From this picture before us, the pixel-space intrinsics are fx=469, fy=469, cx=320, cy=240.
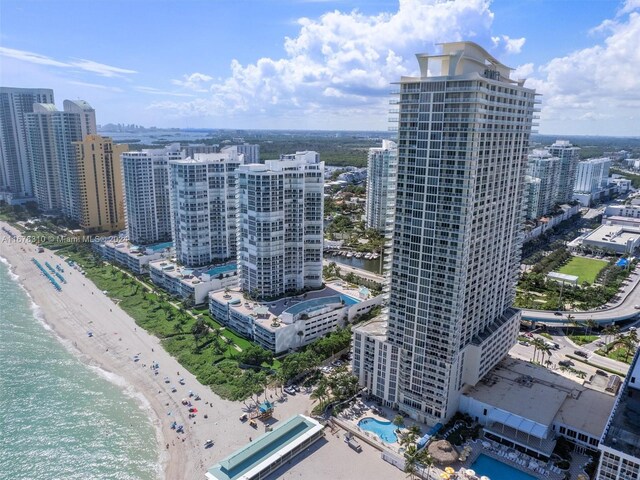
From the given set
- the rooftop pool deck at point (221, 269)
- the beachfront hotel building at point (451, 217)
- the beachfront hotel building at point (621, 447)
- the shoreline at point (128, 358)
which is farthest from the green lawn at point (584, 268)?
the shoreline at point (128, 358)

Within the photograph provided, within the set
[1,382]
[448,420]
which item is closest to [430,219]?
[448,420]

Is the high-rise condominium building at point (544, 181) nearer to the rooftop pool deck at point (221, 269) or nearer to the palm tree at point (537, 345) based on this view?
the palm tree at point (537, 345)

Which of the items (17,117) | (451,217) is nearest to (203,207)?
(451,217)

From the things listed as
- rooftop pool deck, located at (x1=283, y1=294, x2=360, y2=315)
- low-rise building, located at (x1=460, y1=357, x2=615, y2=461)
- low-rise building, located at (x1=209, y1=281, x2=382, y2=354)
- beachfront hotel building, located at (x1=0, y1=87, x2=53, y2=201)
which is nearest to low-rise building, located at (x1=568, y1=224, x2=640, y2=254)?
low-rise building, located at (x1=209, y1=281, x2=382, y2=354)

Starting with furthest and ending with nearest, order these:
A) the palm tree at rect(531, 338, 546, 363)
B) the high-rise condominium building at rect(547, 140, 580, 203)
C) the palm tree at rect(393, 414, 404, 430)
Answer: the high-rise condominium building at rect(547, 140, 580, 203), the palm tree at rect(531, 338, 546, 363), the palm tree at rect(393, 414, 404, 430)

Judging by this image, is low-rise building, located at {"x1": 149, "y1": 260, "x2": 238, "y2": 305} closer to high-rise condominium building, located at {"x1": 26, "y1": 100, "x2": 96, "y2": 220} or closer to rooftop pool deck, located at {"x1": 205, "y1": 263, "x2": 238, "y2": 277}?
rooftop pool deck, located at {"x1": 205, "y1": 263, "x2": 238, "y2": 277}

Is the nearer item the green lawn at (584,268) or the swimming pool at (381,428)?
the swimming pool at (381,428)

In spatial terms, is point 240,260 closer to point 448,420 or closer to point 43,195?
point 448,420
